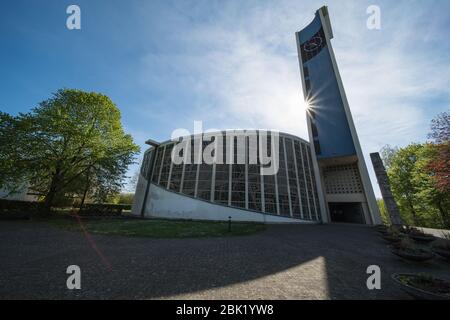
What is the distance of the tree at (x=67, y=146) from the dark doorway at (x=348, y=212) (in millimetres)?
34099

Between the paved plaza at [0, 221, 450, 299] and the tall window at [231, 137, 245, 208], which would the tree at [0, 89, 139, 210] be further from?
the tall window at [231, 137, 245, 208]

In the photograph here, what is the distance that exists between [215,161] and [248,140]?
5711 millimetres

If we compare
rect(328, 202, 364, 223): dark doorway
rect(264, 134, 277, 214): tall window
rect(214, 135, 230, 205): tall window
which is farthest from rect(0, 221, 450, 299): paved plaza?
rect(328, 202, 364, 223): dark doorway

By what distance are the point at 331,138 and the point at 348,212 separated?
44.6ft

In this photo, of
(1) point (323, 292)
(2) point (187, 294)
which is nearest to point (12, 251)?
(2) point (187, 294)

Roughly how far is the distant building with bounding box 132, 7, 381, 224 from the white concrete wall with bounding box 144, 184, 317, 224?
0.12 m

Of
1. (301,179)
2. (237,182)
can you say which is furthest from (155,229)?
(301,179)

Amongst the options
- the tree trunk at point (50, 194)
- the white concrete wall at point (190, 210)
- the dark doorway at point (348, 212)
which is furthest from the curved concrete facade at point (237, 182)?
the tree trunk at point (50, 194)

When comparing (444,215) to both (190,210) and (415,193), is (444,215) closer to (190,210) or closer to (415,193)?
(415,193)

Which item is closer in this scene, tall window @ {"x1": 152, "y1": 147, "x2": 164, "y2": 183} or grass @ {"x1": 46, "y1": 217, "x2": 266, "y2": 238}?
grass @ {"x1": 46, "y1": 217, "x2": 266, "y2": 238}

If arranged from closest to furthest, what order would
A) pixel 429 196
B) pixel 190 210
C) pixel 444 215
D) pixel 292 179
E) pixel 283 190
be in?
pixel 190 210, pixel 429 196, pixel 283 190, pixel 444 215, pixel 292 179

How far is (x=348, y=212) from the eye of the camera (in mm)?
29391

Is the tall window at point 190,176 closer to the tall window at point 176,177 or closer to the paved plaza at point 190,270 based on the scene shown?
the tall window at point 176,177

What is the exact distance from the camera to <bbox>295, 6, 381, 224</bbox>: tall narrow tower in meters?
25.4
